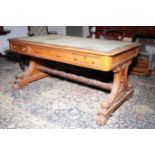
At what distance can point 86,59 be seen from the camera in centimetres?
216

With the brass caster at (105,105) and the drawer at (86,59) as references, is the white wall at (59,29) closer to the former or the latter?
the drawer at (86,59)

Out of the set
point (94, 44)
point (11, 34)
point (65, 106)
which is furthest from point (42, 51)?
point (11, 34)

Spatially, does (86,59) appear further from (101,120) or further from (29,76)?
(29,76)

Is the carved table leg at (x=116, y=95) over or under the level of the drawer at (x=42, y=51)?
under

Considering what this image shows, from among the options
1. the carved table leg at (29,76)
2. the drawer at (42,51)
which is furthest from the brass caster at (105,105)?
the carved table leg at (29,76)

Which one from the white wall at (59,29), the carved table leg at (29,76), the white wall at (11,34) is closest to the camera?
the carved table leg at (29,76)

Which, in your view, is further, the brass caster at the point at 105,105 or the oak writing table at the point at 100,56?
the brass caster at the point at 105,105

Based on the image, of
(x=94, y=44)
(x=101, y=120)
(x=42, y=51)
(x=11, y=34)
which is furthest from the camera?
(x=11, y=34)

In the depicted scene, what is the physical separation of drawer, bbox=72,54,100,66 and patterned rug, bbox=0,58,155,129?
0.69 metres

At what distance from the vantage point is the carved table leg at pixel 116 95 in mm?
2321

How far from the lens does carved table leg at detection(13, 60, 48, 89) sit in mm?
3246

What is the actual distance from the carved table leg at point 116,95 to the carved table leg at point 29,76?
58.7 inches

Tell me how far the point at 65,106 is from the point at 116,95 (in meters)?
0.69
